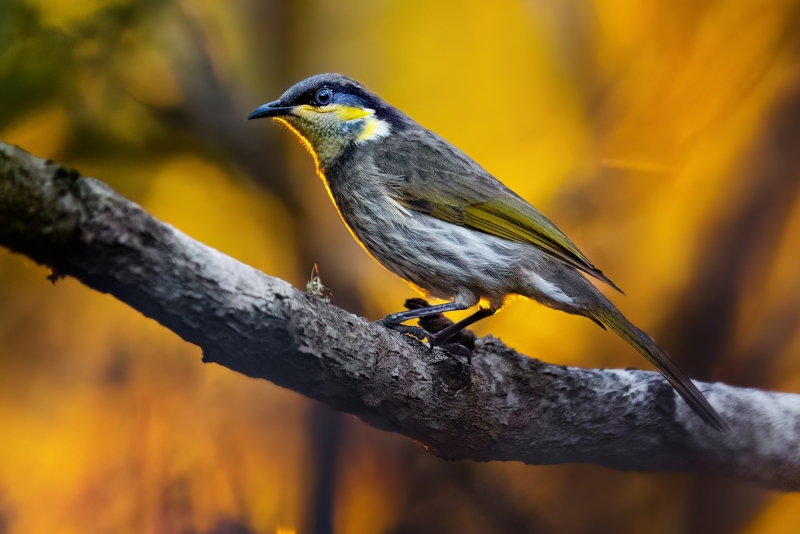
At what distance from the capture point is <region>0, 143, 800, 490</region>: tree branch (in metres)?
0.91

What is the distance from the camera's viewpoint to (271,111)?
1.84 metres

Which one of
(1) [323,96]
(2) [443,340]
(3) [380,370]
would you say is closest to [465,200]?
(2) [443,340]

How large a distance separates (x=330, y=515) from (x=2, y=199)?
1292mm

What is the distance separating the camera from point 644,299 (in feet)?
7.46

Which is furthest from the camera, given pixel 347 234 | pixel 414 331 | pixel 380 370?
pixel 347 234

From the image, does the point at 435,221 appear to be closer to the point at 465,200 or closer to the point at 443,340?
the point at 465,200

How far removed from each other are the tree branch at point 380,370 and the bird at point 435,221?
158mm

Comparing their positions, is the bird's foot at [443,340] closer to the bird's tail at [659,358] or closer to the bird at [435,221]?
the bird at [435,221]

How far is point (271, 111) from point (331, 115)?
19 centimetres

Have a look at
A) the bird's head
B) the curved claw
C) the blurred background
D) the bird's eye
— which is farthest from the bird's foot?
the bird's eye

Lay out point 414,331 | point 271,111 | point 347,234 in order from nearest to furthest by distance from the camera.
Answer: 1. point 414,331
2. point 271,111
3. point 347,234

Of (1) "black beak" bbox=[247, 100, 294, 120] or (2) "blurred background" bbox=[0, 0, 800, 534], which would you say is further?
(1) "black beak" bbox=[247, 100, 294, 120]

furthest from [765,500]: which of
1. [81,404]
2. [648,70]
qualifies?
[81,404]

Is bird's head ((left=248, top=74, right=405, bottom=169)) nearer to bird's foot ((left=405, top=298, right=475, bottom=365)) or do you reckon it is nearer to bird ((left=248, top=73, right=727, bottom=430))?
bird ((left=248, top=73, right=727, bottom=430))
